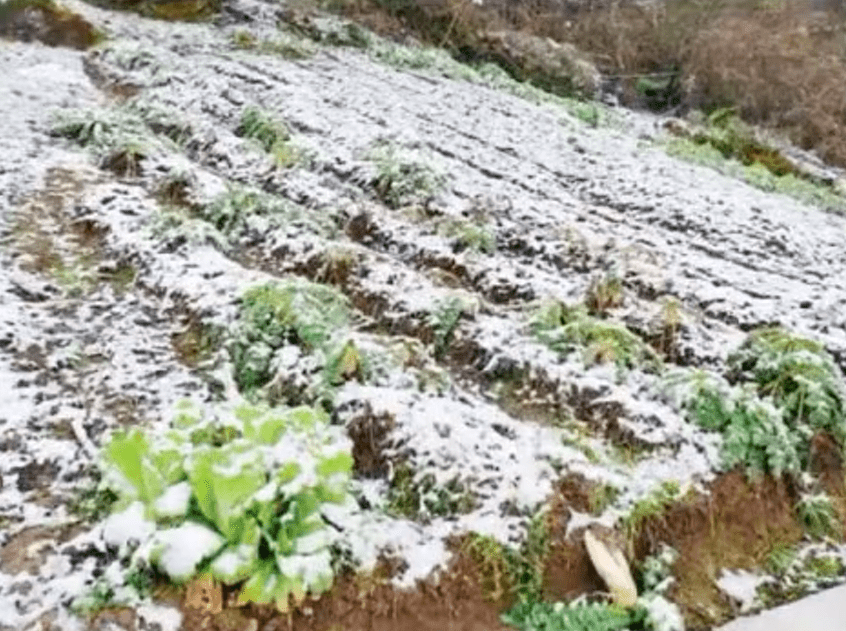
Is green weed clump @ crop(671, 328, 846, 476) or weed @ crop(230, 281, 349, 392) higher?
green weed clump @ crop(671, 328, 846, 476)

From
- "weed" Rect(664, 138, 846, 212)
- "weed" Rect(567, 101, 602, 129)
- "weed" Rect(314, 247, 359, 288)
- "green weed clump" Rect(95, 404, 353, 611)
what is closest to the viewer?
"green weed clump" Rect(95, 404, 353, 611)

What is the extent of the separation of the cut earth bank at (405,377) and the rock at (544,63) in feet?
27.5

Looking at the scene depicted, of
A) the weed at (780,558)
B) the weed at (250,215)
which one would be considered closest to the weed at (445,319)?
the weed at (250,215)

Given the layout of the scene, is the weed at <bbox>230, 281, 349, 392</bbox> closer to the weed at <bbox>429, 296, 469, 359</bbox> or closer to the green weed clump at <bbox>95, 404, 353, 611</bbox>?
the weed at <bbox>429, 296, 469, 359</bbox>

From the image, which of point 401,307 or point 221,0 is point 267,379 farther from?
point 221,0

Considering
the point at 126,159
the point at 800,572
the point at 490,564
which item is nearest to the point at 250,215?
the point at 126,159

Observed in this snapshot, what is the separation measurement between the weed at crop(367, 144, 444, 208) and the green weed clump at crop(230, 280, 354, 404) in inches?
111

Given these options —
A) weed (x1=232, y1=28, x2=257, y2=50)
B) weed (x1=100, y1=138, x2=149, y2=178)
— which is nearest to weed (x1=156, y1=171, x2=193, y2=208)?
weed (x1=100, y1=138, x2=149, y2=178)

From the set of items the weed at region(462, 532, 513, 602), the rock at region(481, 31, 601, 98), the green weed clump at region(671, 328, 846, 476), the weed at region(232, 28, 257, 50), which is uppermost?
the green weed clump at region(671, 328, 846, 476)

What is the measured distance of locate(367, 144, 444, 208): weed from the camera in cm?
887

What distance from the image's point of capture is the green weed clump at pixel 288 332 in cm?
542

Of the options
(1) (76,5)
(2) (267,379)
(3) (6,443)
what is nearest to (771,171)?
(2) (267,379)

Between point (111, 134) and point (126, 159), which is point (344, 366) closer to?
point (126, 159)

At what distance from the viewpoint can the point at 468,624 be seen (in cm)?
417
